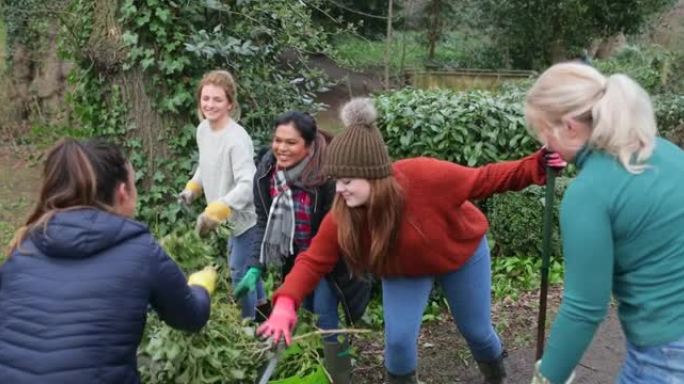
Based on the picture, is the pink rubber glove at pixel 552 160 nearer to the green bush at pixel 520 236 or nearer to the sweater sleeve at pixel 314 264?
the sweater sleeve at pixel 314 264

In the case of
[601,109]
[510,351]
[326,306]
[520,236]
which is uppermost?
[601,109]

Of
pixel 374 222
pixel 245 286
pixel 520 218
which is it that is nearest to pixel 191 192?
pixel 245 286

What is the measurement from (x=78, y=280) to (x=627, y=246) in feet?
5.26

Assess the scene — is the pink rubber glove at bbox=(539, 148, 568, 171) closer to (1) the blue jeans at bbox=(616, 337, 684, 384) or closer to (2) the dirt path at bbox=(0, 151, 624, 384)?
(1) the blue jeans at bbox=(616, 337, 684, 384)

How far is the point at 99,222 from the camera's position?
2252 mm

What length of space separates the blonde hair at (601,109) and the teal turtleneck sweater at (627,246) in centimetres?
4

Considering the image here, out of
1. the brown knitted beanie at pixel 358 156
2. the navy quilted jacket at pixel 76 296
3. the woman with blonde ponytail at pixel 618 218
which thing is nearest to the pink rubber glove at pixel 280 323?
the brown knitted beanie at pixel 358 156

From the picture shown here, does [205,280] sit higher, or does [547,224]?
[547,224]

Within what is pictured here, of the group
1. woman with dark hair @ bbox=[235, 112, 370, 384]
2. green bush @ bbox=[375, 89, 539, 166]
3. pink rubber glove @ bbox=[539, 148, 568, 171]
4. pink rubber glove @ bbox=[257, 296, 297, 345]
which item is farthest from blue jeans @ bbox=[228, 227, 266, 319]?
pink rubber glove @ bbox=[539, 148, 568, 171]

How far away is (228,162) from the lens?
4.47 meters

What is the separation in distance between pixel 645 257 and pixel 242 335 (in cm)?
186

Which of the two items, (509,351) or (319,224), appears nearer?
(319,224)

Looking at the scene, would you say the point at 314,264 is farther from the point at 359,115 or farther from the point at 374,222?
the point at 359,115

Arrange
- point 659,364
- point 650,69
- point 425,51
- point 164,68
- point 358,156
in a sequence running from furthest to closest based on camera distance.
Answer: point 425,51 → point 650,69 → point 164,68 → point 358,156 → point 659,364
